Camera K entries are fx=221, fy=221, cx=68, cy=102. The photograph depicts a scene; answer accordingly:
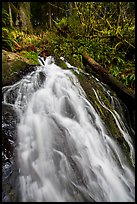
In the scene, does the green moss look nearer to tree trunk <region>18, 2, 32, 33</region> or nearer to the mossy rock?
the mossy rock

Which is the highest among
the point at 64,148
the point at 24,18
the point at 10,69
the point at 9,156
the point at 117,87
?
the point at 24,18

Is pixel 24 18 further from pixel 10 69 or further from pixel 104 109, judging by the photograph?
pixel 104 109

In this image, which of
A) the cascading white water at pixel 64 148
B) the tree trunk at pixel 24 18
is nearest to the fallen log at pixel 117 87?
the cascading white water at pixel 64 148

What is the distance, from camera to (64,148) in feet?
10.9

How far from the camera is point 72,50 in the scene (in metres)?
7.83

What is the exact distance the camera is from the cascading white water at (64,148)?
287cm

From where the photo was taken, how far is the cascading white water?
2.87 metres

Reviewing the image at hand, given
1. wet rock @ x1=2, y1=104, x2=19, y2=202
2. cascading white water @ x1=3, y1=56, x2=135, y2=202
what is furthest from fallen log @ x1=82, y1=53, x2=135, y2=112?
wet rock @ x1=2, y1=104, x2=19, y2=202

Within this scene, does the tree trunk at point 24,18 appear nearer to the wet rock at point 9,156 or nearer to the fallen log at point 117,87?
the fallen log at point 117,87

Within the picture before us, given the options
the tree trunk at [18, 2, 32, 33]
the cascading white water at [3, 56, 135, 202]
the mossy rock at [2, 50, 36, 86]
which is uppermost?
the tree trunk at [18, 2, 32, 33]

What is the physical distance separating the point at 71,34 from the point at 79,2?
5.59 feet

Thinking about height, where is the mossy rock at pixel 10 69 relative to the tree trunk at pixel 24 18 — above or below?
below

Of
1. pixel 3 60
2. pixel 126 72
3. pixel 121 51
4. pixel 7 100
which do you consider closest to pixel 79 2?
pixel 121 51

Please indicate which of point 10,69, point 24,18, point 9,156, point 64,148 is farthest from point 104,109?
point 24,18
